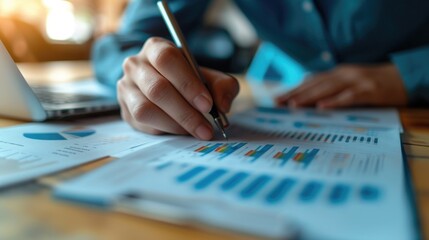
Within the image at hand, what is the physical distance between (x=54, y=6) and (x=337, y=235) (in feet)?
8.48

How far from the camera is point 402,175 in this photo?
0.26 meters

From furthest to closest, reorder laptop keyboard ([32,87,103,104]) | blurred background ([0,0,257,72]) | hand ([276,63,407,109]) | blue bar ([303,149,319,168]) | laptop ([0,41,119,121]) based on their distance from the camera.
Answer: blurred background ([0,0,257,72]), hand ([276,63,407,109]), laptop keyboard ([32,87,103,104]), laptop ([0,41,119,121]), blue bar ([303,149,319,168])

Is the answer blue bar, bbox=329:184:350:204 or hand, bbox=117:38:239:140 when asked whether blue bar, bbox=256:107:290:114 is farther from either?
blue bar, bbox=329:184:350:204

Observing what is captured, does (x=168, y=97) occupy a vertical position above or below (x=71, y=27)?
below

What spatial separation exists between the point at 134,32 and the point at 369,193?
625 mm

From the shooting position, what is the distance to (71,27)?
2451 millimetres

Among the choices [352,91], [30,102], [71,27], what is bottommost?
[352,91]

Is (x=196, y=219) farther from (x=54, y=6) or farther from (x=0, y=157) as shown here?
(x=54, y=6)

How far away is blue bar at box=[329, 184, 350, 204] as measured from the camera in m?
0.21

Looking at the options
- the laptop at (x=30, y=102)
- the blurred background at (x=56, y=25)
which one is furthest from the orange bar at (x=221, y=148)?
the blurred background at (x=56, y=25)

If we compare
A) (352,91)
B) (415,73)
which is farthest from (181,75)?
(415,73)

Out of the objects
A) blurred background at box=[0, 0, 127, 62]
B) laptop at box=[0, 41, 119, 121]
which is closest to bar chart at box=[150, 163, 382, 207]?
laptop at box=[0, 41, 119, 121]

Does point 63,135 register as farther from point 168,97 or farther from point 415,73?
point 415,73

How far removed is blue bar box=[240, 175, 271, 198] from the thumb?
0.18 meters
